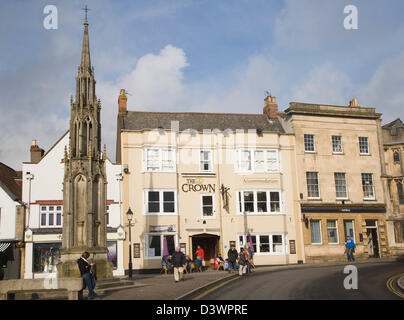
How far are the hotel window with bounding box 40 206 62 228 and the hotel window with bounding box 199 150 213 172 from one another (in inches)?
428

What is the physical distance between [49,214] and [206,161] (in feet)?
39.4

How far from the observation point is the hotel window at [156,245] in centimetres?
3172

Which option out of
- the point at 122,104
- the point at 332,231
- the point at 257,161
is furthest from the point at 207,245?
the point at 122,104

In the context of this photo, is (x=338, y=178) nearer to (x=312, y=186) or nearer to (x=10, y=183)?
(x=312, y=186)

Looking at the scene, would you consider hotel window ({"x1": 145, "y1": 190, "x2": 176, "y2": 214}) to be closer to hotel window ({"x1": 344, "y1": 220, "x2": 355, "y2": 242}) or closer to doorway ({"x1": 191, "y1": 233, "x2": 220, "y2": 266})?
doorway ({"x1": 191, "y1": 233, "x2": 220, "y2": 266})

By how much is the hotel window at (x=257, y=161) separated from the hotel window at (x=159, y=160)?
16.8ft

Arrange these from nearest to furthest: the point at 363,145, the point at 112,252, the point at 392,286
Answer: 1. the point at 392,286
2. the point at 112,252
3. the point at 363,145

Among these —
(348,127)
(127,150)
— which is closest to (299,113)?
(348,127)

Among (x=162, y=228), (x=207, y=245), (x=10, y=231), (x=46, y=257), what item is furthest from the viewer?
(x=207, y=245)

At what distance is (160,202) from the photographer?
1289 inches

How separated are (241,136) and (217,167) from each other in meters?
3.15

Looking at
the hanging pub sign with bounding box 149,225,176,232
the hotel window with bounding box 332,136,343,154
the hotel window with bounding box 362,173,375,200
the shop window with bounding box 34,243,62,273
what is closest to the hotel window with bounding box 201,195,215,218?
the hanging pub sign with bounding box 149,225,176,232
